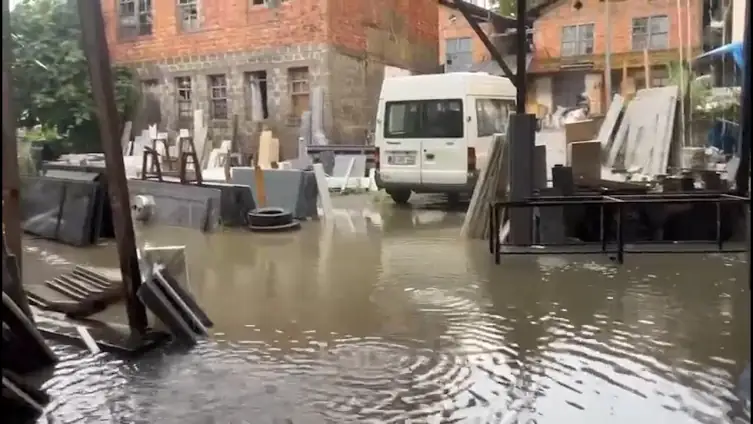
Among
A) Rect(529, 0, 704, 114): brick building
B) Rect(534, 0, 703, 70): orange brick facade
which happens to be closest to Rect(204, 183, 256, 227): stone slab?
Rect(534, 0, 703, 70): orange brick facade

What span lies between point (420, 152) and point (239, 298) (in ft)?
20.4

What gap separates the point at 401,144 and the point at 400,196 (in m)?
0.99

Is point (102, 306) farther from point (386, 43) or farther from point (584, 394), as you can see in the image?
point (386, 43)

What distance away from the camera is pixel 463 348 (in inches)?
195

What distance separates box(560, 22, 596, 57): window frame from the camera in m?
21.0

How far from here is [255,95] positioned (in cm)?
1809

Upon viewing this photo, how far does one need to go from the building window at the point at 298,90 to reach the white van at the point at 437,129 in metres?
5.09

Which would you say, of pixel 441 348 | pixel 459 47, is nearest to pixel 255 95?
pixel 459 47

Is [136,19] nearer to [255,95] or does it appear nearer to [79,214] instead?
[255,95]

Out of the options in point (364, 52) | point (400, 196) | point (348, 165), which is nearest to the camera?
point (400, 196)

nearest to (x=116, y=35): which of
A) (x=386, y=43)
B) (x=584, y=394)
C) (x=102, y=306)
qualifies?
(x=386, y=43)

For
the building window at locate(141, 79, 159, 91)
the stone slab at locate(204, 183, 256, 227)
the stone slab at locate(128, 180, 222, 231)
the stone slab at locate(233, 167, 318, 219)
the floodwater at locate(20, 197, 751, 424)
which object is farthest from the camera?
the building window at locate(141, 79, 159, 91)

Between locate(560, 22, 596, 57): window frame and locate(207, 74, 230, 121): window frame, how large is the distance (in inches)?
357

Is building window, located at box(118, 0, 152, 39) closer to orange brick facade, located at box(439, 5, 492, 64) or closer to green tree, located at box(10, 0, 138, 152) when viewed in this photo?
green tree, located at box(10, 0, 138, 152)
